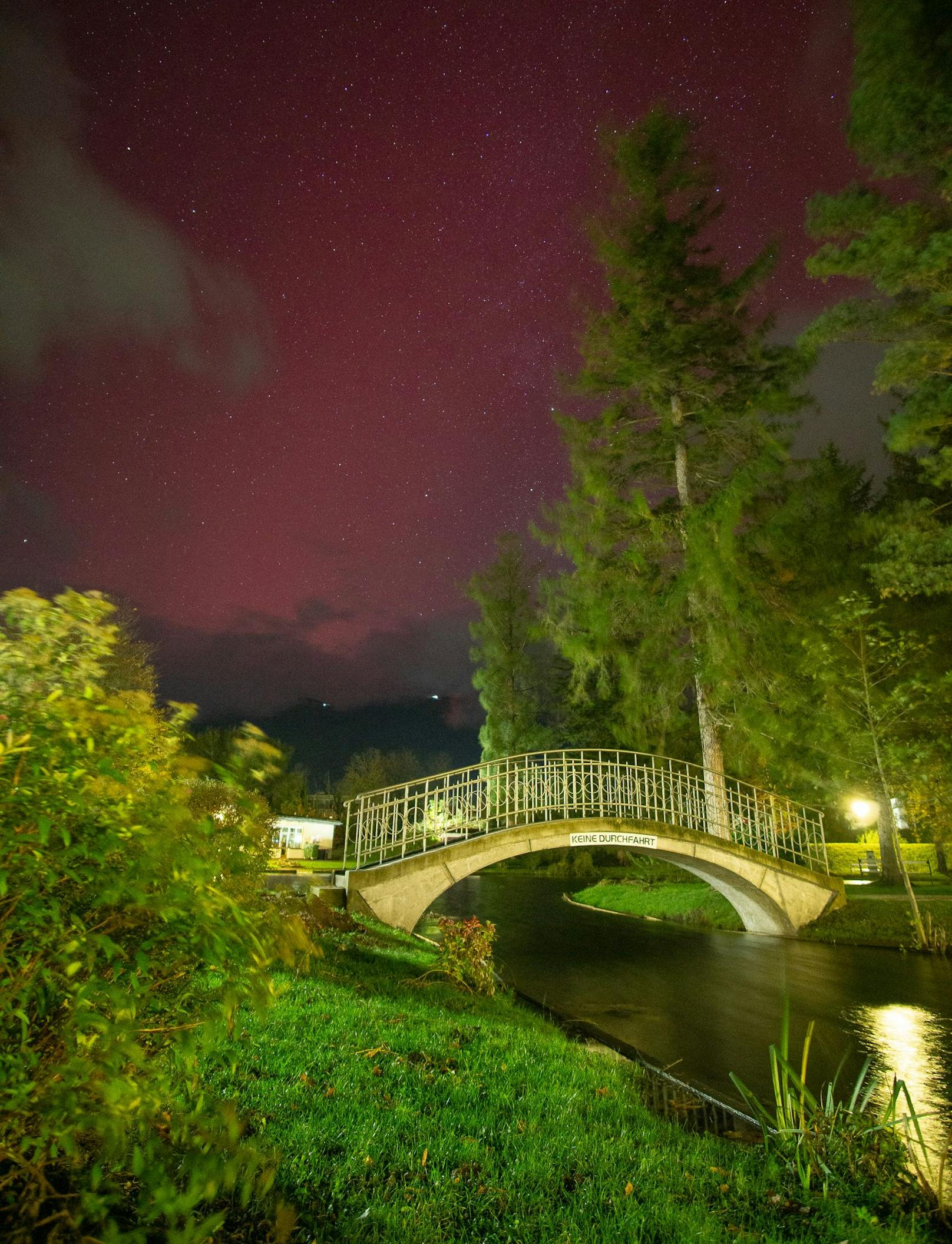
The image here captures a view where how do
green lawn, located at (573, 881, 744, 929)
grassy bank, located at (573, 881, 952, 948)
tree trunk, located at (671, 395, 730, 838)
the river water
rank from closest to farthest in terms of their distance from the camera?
the river water → grassy bank, located at (573, 881, 952, 948) → tree trunk, located at (671, 395, 730, 838) → green lawn, located at (573, 881, 744, 929)

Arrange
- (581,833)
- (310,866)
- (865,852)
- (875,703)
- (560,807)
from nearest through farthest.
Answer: (581,833) → (560,807) → (875,703) → (310,866) → (865,852)

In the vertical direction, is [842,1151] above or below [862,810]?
below

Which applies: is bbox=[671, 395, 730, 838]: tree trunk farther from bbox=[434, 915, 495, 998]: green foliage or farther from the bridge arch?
bbox=[434, 915, 495, 998]: green foliage

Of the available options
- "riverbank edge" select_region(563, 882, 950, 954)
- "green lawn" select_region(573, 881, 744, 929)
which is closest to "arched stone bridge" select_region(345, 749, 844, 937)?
"riverbank edge" select_region(563, 882, 950, 954)

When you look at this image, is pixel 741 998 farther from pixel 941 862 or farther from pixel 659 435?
pixel 941 862

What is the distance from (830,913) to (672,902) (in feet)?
17.8

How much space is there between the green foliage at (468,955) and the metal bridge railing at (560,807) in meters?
2.92

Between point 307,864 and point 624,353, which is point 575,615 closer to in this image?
point 624,353

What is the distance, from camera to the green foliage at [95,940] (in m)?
1.63

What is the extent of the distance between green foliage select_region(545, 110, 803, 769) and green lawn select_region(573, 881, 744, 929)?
189 inches

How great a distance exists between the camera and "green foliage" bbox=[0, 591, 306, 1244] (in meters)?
1.63

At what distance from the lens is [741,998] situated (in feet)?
29.6

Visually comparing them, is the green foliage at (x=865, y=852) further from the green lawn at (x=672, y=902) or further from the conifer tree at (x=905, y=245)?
the conifer tree at (x=905, y=245)

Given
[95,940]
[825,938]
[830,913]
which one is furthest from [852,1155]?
[830,913]
